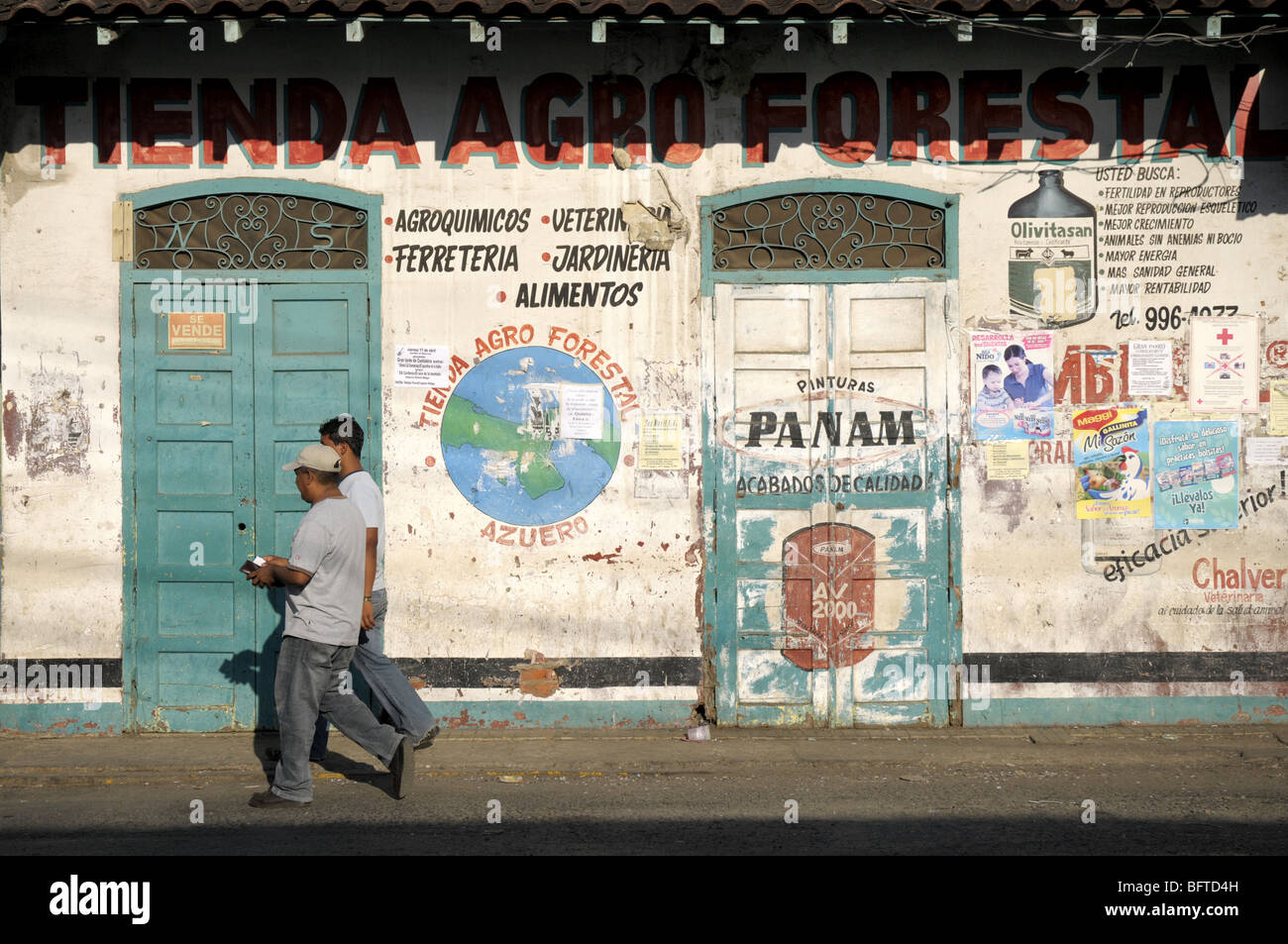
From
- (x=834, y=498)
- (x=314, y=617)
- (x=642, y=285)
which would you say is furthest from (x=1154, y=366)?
(x=314, y=617)

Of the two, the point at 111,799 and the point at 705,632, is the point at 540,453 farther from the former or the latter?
the point at 111,799

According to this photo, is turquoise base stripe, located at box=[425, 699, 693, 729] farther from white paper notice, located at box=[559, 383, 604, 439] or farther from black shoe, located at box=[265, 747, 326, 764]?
white paper notice, located at box=[559, 383, 604, 439]

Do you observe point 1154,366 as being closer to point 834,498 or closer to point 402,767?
point 834,498

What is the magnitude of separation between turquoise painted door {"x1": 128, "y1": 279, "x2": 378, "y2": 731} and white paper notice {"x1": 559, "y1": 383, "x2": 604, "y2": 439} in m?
1.24

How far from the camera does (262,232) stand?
339 inches

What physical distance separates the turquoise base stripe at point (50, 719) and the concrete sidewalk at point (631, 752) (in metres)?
0.07

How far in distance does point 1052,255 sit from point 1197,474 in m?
1.72

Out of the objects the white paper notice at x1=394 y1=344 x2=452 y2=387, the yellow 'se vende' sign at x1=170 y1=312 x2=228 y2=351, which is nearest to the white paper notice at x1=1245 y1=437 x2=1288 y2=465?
the white paper notice at x1=394 y1=344 x2=452 y2=387

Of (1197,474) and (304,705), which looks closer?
(304,705)

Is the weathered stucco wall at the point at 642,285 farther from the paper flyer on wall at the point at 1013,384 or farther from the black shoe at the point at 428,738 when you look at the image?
the black shoe at the point at 428,738

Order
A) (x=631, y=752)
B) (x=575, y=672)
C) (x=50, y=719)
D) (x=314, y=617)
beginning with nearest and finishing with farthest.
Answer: (x=314, y=617) → (x=631, y=752) → (x=50, y=719) → (x=575, y=672)

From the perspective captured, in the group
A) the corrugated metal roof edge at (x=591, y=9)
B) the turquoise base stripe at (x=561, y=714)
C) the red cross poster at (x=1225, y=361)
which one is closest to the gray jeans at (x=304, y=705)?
the turquoise base stripe at (x=561, y=714)

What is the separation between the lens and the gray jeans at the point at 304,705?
6.81 metres

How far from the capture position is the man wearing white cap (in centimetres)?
679
